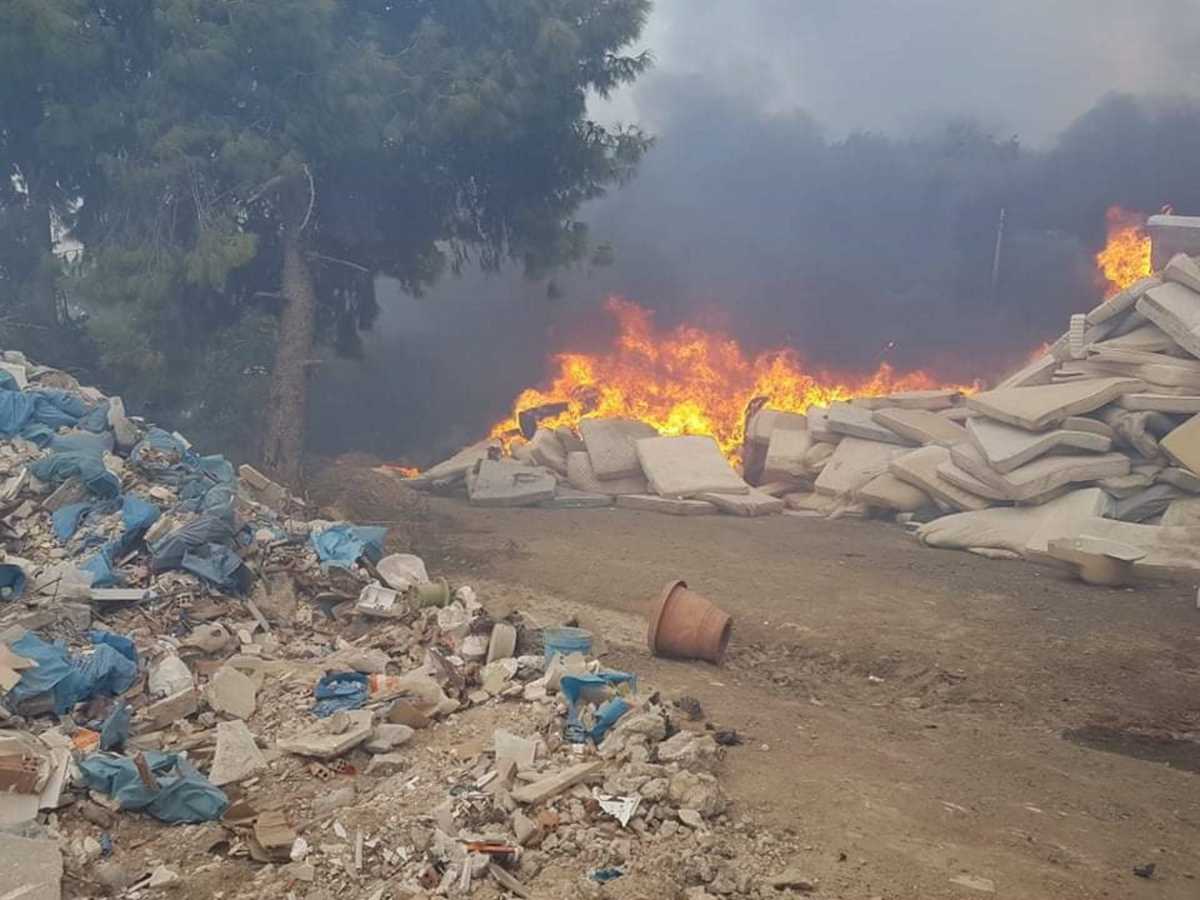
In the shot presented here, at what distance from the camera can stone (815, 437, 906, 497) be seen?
42.1 feet

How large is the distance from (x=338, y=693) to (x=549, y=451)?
8.87 metres

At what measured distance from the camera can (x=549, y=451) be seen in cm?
1469

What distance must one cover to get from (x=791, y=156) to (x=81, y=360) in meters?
16.8

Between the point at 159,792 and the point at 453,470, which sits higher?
the point at 453,470

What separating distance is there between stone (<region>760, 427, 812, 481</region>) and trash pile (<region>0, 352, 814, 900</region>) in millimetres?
6759

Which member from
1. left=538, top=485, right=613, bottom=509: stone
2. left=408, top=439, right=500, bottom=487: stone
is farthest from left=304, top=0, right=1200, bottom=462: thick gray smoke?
left=538, top=485, right=613, bottom=509: stone

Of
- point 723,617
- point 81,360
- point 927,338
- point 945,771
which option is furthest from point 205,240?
point 927,338

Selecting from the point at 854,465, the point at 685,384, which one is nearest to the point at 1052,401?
the point at 854,465

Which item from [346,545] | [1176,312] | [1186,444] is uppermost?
[1176,312]

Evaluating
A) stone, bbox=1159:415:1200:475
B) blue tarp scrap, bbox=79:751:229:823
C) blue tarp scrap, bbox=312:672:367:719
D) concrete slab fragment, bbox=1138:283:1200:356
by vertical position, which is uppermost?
concrete slab fragment, bbox=1138:283:1200:356

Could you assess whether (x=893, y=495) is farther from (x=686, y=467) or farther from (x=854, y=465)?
(x=686, y=467)

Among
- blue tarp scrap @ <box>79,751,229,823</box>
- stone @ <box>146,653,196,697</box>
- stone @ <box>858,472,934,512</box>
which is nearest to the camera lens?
blue tarp scrap @ <box>79,751,229,823</box>

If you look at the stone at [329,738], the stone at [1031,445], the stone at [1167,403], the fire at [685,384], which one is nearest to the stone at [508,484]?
the fire at [685,384]

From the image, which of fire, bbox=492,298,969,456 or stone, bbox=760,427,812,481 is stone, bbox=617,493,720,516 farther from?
fire, bbox=492,298,969,456
